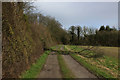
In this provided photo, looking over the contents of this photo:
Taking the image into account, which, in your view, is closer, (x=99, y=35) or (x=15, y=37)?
(x=99, y=35)

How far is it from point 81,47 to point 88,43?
0.55 feet

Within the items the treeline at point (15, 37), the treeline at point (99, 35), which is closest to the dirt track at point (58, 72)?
the treeline at point (15, 37)

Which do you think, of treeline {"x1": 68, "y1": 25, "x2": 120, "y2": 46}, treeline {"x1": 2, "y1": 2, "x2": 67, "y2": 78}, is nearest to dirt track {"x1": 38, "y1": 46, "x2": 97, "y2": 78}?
treeline {"x1": 2, "y1": 2, "x2": 67, "y2": 78}

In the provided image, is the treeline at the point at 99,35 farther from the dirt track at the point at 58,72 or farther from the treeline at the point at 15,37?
the dirt track at the point at 58,72

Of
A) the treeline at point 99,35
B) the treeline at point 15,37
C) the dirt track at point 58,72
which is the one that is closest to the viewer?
the treeline at point 99,35

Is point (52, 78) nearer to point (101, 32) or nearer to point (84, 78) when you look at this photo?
point (84, 78)

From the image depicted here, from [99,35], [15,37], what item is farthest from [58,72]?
[99,35]

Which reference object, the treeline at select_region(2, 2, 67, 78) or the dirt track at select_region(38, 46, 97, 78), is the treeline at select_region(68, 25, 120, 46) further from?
the dirt track at select_region(38, 46, 97, 78)

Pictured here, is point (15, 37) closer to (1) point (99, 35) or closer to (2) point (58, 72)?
(2) point (58, 72)

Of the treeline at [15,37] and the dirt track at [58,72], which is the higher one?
the treeline at [15,37]

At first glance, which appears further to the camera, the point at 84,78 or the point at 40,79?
the point at 84,78

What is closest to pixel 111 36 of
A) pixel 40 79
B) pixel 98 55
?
pixel 98 55

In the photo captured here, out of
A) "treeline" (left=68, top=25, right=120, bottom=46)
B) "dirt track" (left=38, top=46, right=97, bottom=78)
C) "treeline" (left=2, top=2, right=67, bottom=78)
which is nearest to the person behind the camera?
"treeline" (left=68, top=25, right=120, bottom=46)

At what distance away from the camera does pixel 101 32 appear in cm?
137
